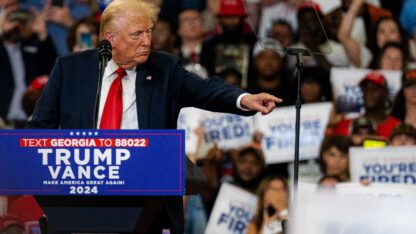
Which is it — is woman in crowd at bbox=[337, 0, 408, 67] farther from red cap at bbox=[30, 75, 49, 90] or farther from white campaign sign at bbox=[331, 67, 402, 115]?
red cap at bbox=[30, 75, 49, 90]

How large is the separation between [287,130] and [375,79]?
889 mm

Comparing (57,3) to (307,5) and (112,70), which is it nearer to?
(307,5)

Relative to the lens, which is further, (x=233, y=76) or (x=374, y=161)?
(x=233, y=76)

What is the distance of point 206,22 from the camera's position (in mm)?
11625

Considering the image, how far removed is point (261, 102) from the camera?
5543 mm

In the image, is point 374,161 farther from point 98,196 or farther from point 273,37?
point 98,196

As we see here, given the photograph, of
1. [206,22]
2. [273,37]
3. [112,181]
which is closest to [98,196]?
[112,181]

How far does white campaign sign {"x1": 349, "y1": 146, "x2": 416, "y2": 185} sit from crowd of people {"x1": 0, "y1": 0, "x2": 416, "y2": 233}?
0.52ft

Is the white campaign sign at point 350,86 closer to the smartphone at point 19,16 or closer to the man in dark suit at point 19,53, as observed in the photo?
the man in dark suit at point 19,53

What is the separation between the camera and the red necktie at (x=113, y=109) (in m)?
5.73

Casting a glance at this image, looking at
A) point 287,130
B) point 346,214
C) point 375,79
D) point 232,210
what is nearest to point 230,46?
point 287,130

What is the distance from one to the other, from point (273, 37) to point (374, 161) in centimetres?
314

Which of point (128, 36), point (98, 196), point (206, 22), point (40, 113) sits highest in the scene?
point (206, 22)

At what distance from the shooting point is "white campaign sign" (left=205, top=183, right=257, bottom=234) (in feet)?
32.5
